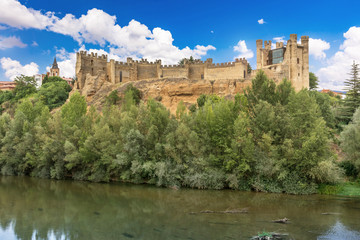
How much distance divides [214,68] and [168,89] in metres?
8.38

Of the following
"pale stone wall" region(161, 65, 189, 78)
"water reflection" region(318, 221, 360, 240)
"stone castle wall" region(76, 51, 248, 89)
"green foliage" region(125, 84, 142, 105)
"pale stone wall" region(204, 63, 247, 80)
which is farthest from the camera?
"pale stone wall" region(161, 65, 189, 78)

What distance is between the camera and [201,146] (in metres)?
25.6

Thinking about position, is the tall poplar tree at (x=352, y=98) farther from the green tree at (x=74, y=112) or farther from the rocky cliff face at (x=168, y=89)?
the green tree at (x=74, y=112)

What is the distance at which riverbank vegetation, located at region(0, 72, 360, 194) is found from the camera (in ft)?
74.4

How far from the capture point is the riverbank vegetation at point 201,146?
74.4 feet

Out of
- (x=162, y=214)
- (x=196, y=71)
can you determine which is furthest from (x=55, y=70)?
(x=162, y=214)

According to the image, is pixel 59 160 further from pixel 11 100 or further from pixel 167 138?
pixel 11 100

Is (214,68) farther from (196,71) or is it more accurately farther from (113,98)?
(113,98)

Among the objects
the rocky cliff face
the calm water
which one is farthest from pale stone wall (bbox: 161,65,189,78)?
the calm water

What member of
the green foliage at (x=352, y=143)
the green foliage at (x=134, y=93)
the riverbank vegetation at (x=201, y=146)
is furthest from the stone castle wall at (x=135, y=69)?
the green foliage at (x=352, y=143)

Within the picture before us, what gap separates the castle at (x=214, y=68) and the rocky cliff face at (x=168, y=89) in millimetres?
1372

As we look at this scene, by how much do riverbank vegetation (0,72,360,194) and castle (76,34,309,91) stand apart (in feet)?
39.3

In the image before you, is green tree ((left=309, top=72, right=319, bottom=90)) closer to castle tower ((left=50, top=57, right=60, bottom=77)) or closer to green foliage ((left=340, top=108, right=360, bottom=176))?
green foliage ((left=340, top=108, right=360, bottom=176))

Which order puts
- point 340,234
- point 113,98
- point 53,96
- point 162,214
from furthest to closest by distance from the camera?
point 53,96 < point 113,98 < point 162,214 < point 340,234
